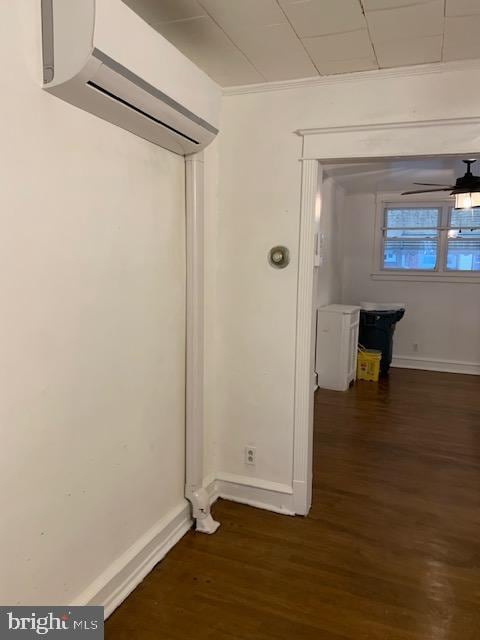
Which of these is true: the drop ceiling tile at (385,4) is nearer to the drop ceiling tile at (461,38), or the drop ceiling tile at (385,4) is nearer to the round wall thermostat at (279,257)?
the drop ceiling tile at (461,38)

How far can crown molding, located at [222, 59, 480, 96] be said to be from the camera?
213 cm

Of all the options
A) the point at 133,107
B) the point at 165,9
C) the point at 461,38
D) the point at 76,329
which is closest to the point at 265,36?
the point at 165,9

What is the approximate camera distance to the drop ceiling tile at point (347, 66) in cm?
214

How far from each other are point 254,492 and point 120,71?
223 cm

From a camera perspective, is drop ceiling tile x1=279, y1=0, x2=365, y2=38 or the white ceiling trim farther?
the white ceiling trim

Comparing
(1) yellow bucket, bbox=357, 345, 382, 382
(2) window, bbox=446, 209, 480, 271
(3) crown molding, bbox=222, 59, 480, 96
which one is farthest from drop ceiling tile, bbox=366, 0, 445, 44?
(2) window, bbox=446, 209, 480, 271

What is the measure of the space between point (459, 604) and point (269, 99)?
2.51m

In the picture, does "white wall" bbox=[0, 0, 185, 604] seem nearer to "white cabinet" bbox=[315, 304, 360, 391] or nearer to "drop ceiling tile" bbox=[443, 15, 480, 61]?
"drop ceiling tile" bbox=[443, 15, 480, 61]

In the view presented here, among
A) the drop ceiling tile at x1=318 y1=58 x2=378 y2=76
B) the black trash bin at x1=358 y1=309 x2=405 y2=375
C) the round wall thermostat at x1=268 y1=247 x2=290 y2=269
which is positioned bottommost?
the black trash bin at x1=358 y1=309 x2=405 y2=375

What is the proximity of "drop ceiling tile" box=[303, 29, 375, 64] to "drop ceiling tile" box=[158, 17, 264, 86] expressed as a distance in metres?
0.31

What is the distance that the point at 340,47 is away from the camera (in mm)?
1995

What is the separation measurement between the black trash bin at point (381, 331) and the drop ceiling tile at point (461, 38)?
3.77 meters

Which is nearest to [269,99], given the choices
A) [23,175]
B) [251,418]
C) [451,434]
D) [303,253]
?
[303,253]
